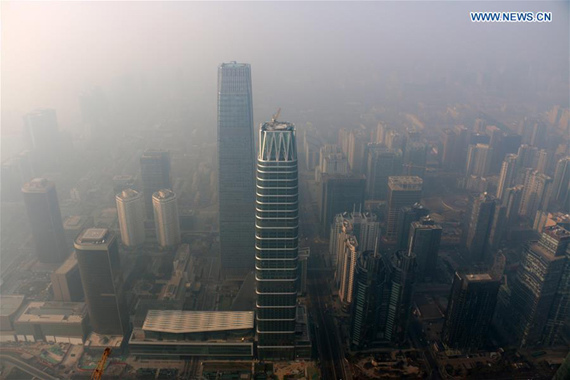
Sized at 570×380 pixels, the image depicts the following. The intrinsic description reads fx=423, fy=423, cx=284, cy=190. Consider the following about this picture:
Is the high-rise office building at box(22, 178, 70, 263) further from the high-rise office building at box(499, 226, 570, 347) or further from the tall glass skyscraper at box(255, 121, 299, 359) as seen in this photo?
the high-rise office building at box(499, 226, 570, 347)

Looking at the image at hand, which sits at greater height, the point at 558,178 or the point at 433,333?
the point at 558,178

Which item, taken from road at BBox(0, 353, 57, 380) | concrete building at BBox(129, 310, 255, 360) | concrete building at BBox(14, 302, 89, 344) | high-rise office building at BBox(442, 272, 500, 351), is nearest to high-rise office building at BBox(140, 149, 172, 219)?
concrete building at BBox(14, 302, 89, 344)

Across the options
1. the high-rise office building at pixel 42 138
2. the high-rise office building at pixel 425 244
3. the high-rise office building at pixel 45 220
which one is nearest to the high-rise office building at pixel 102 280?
the high-rise office building at pixel 45 220

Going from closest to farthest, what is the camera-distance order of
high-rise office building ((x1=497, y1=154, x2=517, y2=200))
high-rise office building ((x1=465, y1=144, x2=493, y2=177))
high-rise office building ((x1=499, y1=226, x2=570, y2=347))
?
high-rise office building ((x1=499, y1=226, x2=570, y2=347)) → high-rise office building ((x1=497, y1=154, x2=517, y2=200)) → high-rise office building ((x1=465, y1=144, x2=493, y2=177))

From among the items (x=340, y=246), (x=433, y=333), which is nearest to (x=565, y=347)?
(x=433, y=333)

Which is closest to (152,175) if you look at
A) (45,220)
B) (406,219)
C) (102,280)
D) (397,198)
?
(45,220)

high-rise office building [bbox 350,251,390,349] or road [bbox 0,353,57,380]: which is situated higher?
high-rise office building [bbox 350,251,390,349]

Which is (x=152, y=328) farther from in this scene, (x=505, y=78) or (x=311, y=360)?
(x=505, y=78)
